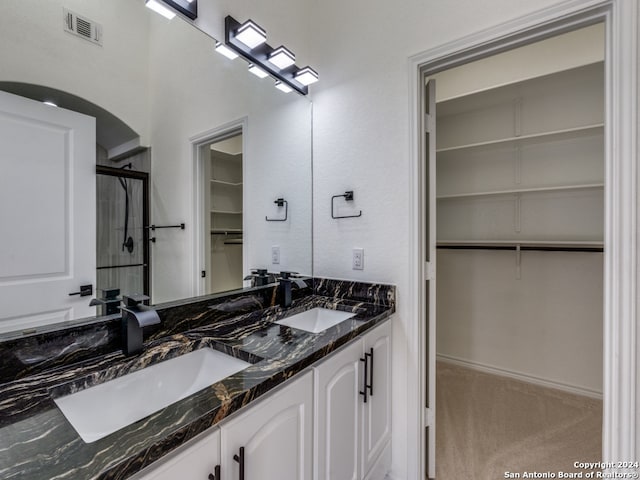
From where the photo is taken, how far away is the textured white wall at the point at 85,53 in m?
0.85

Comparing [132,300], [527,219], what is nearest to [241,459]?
[132,300]

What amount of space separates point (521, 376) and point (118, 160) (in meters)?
3.35

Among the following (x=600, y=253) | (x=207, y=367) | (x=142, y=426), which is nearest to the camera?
(x=142, y=426)

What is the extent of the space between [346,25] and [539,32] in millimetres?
1050

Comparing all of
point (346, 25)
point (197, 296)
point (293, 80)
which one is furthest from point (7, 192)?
point (346, 25)

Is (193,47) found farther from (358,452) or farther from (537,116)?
(537,116)

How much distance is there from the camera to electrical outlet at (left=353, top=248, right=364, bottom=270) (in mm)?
1765

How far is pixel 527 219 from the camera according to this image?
Answer: 2594 mm

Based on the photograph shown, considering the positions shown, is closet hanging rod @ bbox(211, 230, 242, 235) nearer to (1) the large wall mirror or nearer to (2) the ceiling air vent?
(1) the large wall mirror

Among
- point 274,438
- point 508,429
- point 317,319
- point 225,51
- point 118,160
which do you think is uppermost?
point 225,51

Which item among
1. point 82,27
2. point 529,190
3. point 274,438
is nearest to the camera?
point 274,438

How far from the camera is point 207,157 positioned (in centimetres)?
141

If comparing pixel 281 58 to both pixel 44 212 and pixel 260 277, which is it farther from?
pixel 44 212

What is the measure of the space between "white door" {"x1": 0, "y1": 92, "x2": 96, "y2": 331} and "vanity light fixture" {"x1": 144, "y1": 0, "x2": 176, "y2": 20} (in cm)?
56
